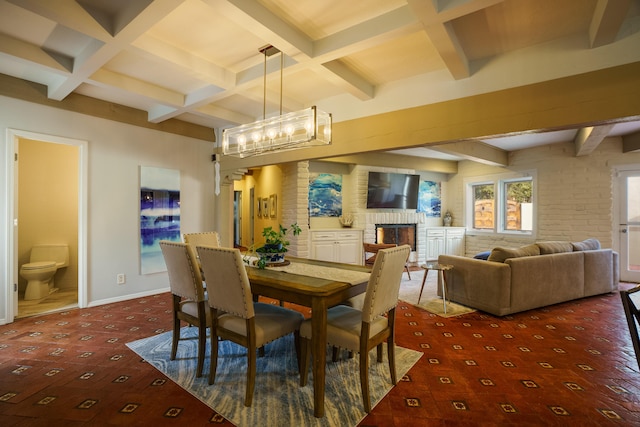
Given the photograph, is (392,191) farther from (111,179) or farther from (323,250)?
(111,179)

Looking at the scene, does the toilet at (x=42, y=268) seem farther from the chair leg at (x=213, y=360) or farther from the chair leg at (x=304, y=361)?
the chair leg at (x=304, y=361)

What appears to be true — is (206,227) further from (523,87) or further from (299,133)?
(523,87)

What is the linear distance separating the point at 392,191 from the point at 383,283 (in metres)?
5.13

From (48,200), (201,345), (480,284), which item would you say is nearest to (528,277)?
(480,284)

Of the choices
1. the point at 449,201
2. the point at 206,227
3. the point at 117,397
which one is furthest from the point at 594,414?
the point at 449,201

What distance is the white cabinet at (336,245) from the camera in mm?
5801

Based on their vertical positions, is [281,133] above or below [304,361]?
above

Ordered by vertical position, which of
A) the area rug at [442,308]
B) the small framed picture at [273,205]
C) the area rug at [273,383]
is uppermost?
the small framed picture at [273,205]

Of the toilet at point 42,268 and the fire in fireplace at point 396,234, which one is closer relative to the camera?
the toilet at point 42,268

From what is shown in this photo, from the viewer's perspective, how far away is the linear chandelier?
8.38ft

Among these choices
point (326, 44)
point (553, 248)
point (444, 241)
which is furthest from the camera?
point (444, 241)

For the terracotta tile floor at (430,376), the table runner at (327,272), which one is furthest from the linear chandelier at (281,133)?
the terracotta tile floor at (430,376)

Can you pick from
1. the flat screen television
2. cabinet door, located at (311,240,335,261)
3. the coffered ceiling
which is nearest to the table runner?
the coffered ceiling

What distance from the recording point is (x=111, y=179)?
4.14 meters
